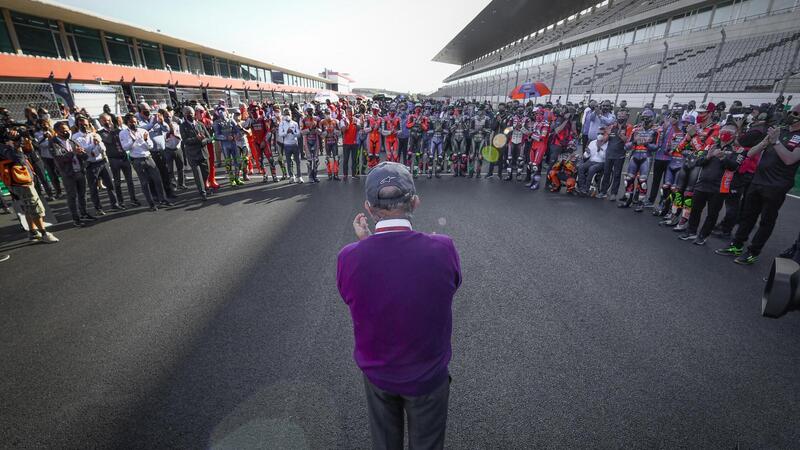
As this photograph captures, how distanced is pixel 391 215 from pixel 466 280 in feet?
11.2

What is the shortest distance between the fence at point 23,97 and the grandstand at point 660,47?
84.5 ft

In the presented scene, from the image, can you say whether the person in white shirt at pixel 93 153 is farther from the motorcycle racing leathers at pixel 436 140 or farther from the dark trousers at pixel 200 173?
the motorcycle racing leathers at pixel 436 140

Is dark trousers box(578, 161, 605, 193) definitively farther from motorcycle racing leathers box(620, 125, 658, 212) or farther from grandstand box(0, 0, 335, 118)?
grandstand box(0, 0, 335, 118)

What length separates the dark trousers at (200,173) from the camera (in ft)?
26.7

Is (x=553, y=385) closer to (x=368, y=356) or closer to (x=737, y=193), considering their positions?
(x=368, y=356)

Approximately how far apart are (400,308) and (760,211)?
6.93 meters

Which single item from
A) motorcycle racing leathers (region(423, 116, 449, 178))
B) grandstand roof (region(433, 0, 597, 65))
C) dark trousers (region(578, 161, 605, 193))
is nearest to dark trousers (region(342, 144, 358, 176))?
motorcycle racing leathers (region(423, 116, 449, 178))

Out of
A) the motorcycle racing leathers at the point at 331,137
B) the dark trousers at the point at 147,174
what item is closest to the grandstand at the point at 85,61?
the dark trousers at the point at 147,174

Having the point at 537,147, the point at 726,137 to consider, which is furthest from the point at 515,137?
the point at 726,137

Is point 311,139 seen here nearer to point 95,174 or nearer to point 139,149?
point 139,149

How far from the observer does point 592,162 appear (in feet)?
28.2

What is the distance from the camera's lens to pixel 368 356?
159 centimetres

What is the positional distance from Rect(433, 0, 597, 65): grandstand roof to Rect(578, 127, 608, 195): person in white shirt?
125 feet

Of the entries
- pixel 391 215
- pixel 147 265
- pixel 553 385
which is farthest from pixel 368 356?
pixel 147 265
